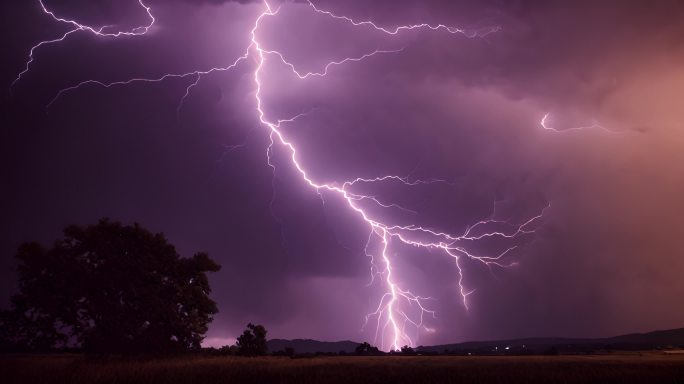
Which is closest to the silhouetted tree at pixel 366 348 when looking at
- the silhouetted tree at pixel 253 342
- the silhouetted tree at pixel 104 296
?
the silhouetted tree at pixel 253 342

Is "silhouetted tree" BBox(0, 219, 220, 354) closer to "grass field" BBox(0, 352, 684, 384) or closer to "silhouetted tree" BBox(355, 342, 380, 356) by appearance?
"grass field" BBox(0, 352, 684, 384)

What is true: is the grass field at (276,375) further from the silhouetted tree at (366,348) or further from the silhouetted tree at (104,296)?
the silhouetted tree at (366,348)

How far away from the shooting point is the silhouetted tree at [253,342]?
24734 mm

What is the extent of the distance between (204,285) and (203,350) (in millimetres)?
2974

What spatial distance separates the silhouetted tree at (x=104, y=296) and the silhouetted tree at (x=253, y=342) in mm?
5912

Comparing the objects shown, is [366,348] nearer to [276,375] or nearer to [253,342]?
[253,342]

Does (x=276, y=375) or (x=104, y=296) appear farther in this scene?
(x=104, y=296)

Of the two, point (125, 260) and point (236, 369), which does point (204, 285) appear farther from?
point (236, 369)

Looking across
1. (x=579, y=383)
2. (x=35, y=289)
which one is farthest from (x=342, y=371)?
(x=35, y=289)

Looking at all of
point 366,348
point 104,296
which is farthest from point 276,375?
point 366,348

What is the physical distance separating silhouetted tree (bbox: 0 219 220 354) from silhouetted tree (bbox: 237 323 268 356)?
19.4 feet

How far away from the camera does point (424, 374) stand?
1345cm

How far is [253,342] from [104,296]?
8906 millimetres

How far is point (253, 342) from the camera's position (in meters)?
25.1
